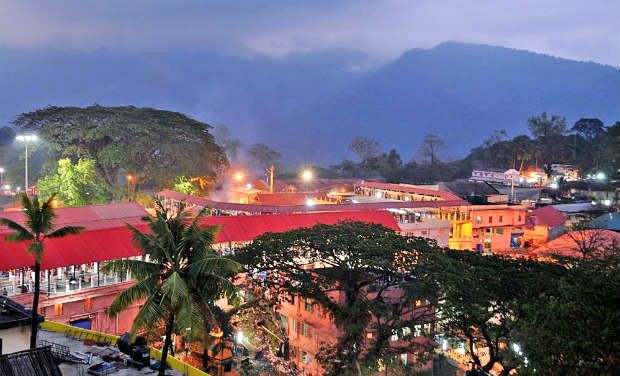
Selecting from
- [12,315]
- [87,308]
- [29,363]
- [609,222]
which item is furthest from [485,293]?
[609,222]

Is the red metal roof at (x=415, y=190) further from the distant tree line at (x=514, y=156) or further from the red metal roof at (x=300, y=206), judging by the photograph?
the distant tree line at (x=514, y=156)

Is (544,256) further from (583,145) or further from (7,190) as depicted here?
(583,145)

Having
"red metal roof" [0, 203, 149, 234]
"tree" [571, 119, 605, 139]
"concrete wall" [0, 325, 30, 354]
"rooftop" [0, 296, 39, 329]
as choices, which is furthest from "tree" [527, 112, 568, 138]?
"concrete wall" [0, 325, 30, 354]

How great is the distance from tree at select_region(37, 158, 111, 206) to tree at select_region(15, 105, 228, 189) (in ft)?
17.8

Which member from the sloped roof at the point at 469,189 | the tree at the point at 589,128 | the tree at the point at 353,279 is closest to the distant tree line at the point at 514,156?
the tree at the point at 589,128

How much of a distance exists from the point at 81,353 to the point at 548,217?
165 ft

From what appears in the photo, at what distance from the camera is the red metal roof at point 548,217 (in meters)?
54.3

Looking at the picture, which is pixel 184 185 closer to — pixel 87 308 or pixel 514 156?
pixel 87 308

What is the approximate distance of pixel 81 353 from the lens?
768 inches

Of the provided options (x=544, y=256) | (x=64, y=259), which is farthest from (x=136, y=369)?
(x=544, y=256)

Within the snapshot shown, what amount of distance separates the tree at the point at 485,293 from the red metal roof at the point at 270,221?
11.7m

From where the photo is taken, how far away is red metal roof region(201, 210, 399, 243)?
31.5m

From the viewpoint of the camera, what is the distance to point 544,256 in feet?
124

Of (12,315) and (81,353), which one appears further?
(81,353)
